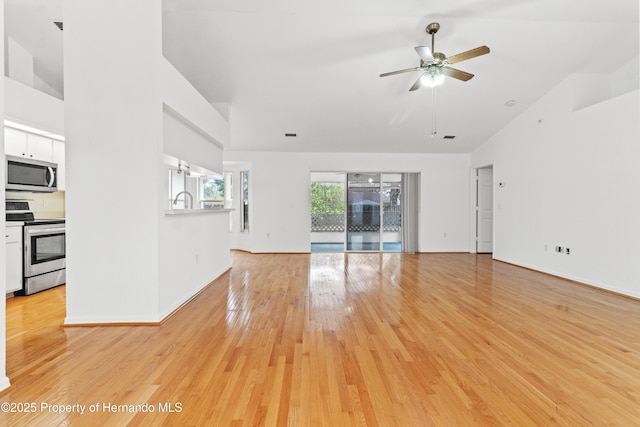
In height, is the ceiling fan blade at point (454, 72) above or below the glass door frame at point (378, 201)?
above

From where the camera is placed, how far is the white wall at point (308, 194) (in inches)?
281

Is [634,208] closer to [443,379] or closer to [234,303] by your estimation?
[443,379]

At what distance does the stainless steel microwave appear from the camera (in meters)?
3.46

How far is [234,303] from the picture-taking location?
3.34 m

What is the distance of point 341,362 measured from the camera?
2031 millimetres

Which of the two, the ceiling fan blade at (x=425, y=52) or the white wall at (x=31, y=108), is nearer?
the ceiling fan blade at (x=425, y=52)

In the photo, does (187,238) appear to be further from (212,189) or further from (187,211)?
(212,189)

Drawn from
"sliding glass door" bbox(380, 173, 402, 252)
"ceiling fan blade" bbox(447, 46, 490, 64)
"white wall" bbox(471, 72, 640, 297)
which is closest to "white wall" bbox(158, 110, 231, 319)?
"ceiling fan blade" bbox(447, 46, 490, 64)

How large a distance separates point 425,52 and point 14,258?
5170 millimetres

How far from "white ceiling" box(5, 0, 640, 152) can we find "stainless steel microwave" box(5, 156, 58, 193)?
177 cm

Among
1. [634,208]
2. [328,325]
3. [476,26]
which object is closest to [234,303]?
[328,325]

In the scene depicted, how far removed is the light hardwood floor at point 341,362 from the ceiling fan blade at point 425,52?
8.80 feet

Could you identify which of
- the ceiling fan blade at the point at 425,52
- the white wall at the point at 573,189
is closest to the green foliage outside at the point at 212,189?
the ceiling fan blade at the point at 425,52

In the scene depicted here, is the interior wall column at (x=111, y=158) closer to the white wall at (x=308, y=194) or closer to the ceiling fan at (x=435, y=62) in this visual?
the ceiling fan at (x=435, y=62)
